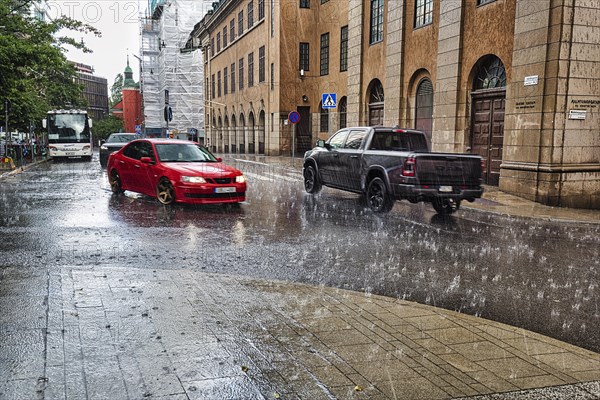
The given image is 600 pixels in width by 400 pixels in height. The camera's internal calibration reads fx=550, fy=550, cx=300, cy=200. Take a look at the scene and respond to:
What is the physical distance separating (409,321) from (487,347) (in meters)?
0.76

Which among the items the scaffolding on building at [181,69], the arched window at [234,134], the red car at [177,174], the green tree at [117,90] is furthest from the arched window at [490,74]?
the green tree at [117,90]

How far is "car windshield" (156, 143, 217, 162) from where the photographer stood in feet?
44.1

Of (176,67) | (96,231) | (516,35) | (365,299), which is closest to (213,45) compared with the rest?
(176,67)

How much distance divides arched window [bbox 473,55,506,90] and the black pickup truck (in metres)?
5.64

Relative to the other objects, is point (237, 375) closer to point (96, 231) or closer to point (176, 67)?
point (96, 231)

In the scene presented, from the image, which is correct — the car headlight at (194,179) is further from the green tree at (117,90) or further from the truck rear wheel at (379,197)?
the green tree at (117,90)

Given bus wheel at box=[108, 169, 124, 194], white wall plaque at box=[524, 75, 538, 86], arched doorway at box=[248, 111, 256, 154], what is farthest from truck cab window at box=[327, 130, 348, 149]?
arched doorway at box=[248, 111, 256, 154]

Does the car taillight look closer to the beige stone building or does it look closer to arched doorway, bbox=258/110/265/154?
the beige stone building

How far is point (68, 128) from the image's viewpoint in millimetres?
35750

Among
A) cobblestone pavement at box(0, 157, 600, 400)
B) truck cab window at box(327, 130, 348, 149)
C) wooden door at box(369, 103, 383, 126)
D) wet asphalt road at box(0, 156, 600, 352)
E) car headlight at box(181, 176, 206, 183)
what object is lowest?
wet asphalt road at box(0, 156, 600, 352)

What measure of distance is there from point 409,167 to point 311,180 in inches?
190

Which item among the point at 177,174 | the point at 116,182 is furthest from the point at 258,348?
the point at 116,182

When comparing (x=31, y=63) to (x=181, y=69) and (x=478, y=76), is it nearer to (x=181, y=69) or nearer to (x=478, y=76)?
(x=478, y=76)

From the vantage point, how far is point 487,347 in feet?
14.4
